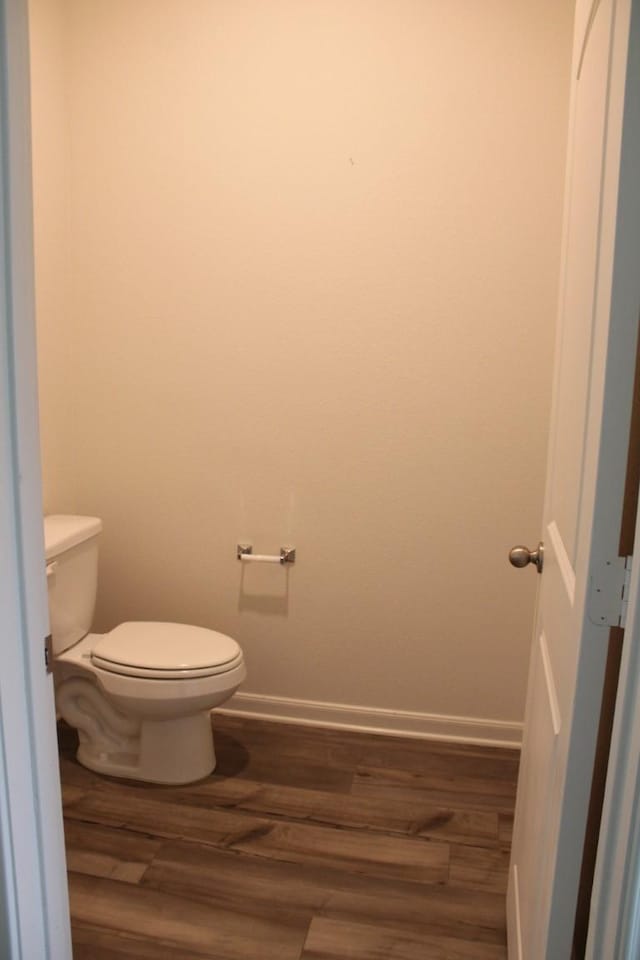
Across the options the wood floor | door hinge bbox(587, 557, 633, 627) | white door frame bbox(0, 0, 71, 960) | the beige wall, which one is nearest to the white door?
door hinge bbox(587, 557, 633, 627)

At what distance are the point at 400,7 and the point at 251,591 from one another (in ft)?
6.29

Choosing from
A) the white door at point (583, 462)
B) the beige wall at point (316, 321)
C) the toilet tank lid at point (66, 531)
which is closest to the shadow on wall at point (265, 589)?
the beige wall at point (316, 321)

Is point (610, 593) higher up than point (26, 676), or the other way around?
point (610, 593)

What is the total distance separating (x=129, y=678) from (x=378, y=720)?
93 centimetres

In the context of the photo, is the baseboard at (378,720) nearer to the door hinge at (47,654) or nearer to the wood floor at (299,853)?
the wood floor at (299,853)

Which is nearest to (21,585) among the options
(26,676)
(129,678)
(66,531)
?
(26,676)

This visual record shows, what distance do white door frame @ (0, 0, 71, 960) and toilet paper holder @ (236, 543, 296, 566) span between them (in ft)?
5.02

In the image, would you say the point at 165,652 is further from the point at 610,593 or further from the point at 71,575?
the point at 610,593

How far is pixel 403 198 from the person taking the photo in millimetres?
2385

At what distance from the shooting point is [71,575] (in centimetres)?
238

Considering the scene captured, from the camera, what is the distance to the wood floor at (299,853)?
5.69 feet

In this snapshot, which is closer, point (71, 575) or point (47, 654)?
point (47, 654)

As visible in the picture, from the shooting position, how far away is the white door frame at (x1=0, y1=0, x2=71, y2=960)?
0.94 metres

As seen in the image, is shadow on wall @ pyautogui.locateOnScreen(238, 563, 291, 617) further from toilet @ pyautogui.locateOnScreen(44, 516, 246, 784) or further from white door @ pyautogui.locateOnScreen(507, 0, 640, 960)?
white door @ pyautogui.locateOnScreen(507, 0, 640, 960)
